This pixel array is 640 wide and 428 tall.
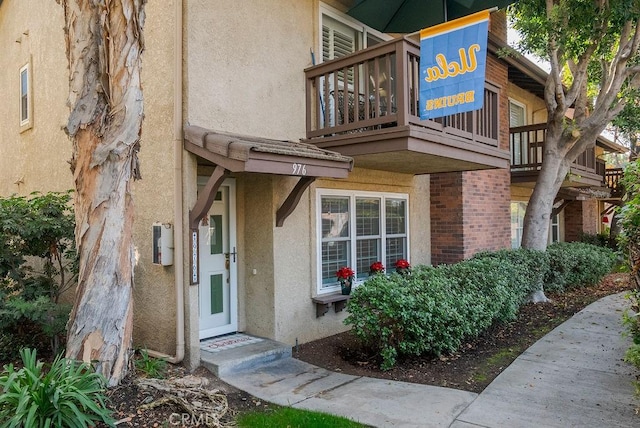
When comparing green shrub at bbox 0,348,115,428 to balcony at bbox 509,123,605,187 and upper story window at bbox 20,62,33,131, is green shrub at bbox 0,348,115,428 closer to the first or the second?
upper story window at bbox 20,62,33,131

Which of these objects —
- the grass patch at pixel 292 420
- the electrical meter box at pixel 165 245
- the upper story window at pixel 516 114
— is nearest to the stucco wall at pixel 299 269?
the electrical meter box at pixel 165 245

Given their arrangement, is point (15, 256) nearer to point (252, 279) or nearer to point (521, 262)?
point (252, 279)

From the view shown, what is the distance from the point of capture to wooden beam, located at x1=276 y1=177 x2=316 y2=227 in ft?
21.0

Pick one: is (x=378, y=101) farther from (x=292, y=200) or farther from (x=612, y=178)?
(x=612, y=178)

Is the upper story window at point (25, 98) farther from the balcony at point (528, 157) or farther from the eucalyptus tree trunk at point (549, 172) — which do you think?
the balcony at point (528, 157)

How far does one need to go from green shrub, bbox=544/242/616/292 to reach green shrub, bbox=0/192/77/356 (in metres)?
9.85

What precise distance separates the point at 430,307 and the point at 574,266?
7749mm

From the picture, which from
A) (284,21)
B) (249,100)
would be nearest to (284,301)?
(249,100)

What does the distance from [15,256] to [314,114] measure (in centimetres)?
491

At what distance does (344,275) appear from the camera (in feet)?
24.9

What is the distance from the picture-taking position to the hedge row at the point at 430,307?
20.1 feet

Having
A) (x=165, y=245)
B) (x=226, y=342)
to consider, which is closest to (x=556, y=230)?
(x=226, y=342)

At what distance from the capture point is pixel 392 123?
671 cm

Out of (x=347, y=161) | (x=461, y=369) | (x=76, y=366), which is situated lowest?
(x=461, y=369)
